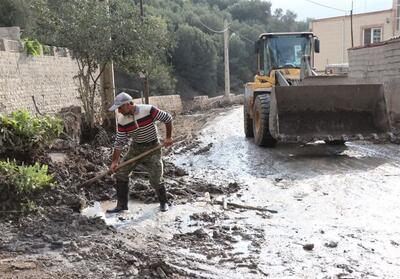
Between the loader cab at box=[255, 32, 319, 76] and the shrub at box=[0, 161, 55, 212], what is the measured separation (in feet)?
27.1

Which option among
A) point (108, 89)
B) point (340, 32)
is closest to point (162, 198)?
point (108, 89)

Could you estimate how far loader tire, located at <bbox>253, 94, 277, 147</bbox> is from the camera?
11.3m

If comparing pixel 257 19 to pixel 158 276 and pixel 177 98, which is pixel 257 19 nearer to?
pixel 177 98

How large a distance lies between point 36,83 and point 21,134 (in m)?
6.89

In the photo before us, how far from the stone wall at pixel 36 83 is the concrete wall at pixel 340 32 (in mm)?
24039

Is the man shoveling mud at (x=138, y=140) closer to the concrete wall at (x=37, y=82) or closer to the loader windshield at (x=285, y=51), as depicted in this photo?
the concrete wall at (x=37, y=82)

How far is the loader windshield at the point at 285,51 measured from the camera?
13.3 meters

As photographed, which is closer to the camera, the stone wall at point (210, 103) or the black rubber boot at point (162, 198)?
the black rubber boot at point (162, 198)

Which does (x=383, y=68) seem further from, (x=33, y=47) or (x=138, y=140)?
(x=138, y=140)

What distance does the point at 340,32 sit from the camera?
1507 inches

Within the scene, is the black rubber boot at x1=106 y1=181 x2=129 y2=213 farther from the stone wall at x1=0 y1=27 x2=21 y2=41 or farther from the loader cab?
the stone wall at x1=0 y1=27 x2=21 y2=41

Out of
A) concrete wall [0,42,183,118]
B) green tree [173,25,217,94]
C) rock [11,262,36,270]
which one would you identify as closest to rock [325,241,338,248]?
rock [11,262,36,270]

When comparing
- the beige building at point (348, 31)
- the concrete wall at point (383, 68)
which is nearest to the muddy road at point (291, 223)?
the concrete wall at point (383, 68)

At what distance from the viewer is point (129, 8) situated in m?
13.8
